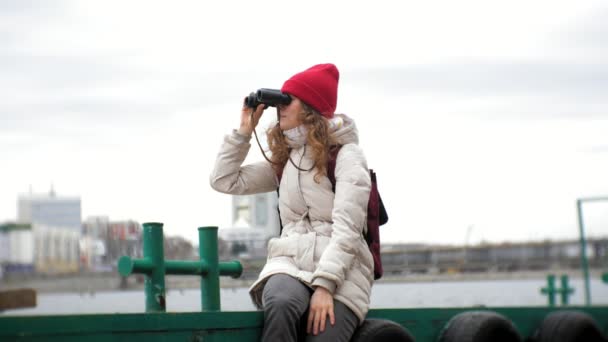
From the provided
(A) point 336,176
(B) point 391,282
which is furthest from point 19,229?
(B) point 391,282

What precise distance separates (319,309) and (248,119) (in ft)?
2.88

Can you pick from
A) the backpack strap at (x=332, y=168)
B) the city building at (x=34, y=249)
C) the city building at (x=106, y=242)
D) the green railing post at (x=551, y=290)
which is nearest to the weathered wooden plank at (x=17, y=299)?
the city building at (x=34, y=249)

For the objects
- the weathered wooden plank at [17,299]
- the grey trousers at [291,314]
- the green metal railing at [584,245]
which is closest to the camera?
the weathered wooden plank at [17,299]

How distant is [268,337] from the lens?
380 centimetres

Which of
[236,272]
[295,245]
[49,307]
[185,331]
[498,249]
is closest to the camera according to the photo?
[49,307]

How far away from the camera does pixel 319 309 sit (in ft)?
12.5

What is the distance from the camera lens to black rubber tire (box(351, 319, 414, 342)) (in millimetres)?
4137

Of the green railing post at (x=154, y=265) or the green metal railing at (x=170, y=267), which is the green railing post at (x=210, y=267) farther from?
the green railing post at (x=154, y=265)

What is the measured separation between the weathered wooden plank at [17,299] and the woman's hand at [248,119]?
132 centimetres

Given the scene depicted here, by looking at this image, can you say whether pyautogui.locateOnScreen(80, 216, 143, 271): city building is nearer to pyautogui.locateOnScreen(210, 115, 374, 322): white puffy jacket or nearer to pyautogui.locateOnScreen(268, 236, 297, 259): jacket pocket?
pyautogui.locateOnScreen(210, 115, 374, 322): white puffy jacket

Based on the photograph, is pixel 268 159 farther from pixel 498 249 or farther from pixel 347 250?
pixel 498 249

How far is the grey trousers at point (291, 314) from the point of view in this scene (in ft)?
12.4

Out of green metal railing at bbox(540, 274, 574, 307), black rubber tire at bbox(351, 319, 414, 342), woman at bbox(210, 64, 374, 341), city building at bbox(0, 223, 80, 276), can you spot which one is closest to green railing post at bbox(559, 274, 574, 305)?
green metal railing at bbox(540, 274, 574, 307)

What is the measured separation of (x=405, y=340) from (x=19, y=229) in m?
2.01
